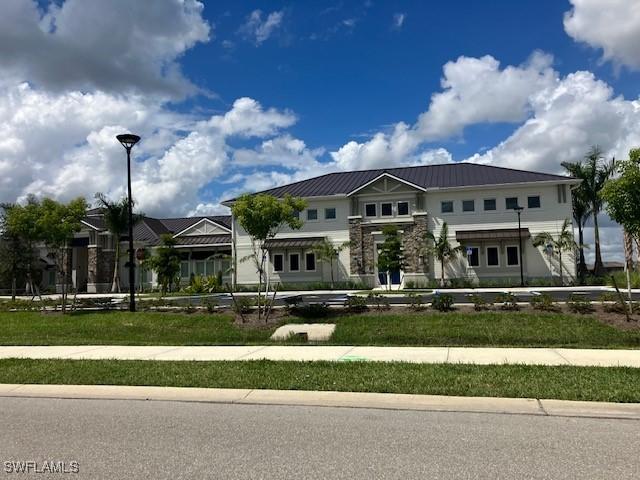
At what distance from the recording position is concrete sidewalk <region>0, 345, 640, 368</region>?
31.9ft

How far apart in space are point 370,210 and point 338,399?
31.1m

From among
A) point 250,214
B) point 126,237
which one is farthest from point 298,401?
point 126,237

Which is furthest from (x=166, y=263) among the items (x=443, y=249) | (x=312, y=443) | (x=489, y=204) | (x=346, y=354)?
(x=312, y=443)

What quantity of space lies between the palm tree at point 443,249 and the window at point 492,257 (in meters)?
1.70

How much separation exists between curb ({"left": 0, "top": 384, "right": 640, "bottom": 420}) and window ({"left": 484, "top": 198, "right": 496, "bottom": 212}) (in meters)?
30.4

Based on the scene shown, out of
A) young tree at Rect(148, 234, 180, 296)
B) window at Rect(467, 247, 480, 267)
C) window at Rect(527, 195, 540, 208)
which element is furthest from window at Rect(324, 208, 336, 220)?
window at Rect(527, 195, 540, 208)

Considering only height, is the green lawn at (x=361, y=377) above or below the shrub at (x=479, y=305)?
below

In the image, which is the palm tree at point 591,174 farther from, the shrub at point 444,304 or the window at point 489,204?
the shrub at point 444,304

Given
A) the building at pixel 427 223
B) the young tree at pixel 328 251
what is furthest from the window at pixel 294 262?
the young tree at pixel 328 251

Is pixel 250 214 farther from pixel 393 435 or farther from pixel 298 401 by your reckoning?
pixel 393 435

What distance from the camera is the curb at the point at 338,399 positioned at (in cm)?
648

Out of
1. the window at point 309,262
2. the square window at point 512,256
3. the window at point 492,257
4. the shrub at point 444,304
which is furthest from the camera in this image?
the window at point 309,262

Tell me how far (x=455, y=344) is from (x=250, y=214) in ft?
22.4

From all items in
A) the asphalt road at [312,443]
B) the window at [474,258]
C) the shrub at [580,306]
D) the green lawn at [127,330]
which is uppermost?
the window at [474,258]
